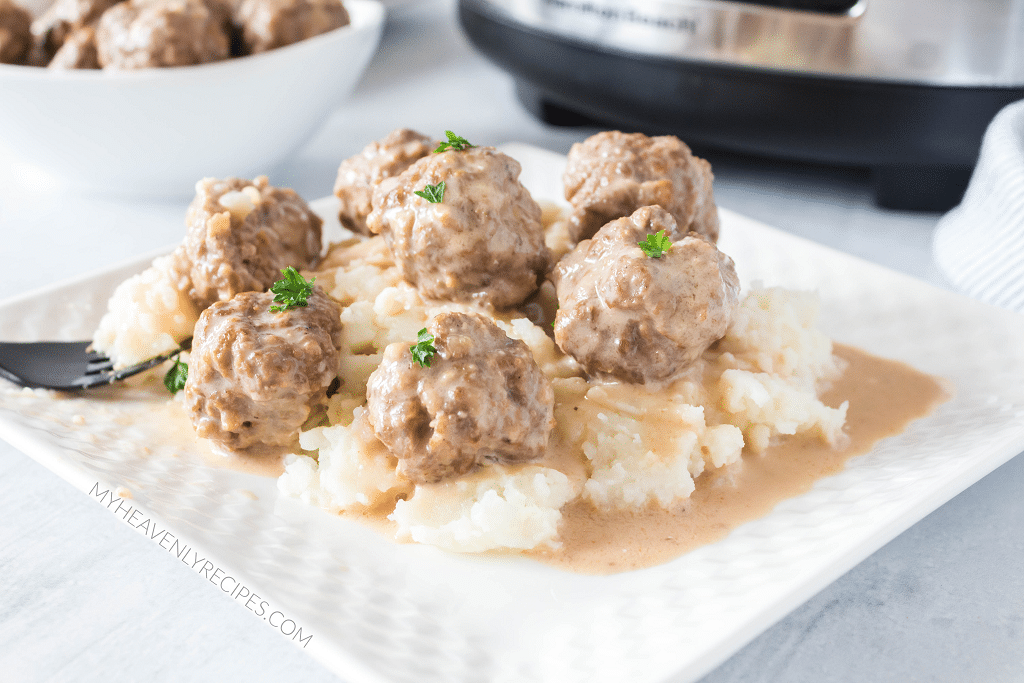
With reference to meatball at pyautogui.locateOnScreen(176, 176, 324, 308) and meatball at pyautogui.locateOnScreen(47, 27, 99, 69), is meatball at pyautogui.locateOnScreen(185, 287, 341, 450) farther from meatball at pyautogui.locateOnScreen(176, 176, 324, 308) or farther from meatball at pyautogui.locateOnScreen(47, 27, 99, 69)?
meatball at pyautogui.locateOnScreen(47, 27, 99, 69)

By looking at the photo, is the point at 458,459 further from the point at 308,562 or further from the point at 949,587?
the point at 949,587

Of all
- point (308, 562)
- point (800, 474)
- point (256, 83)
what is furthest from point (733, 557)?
point (256, 83)

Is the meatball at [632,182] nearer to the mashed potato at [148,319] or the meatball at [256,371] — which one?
the meatball at [256,371]

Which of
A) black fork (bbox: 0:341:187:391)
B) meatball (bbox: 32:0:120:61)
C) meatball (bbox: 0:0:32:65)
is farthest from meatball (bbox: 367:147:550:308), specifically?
meatball (bbox: 0:0:32:65)

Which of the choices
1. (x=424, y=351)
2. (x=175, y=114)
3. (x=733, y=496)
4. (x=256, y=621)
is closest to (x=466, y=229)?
(x=424, y=351)

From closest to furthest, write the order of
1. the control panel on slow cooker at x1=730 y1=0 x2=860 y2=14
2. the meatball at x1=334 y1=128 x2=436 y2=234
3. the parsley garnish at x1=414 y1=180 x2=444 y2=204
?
1. the parsley garnish at x1=414 y1=180 x2=444 y2=204
2. the meatball at x1=334 y1=128 x2=436 y2=234
3. the control panel on slow cooker at x1=730 y1=0 x2=860 y2=14

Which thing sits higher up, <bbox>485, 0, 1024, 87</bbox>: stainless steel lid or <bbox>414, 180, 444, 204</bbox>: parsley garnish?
<bbox>414, 180, 444, 204</bbox>: parsley garnish

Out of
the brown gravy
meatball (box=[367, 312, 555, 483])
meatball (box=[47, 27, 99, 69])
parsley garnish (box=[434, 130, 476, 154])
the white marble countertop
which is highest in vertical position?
parsley garnish (box=[434, 130, 476, 154])

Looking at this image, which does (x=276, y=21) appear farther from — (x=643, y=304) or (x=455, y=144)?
(x=643, y=304)
